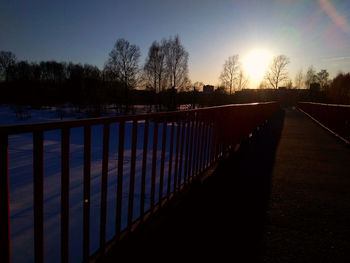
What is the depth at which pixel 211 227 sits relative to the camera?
2.71 m

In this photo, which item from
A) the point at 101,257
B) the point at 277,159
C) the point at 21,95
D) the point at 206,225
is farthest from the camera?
the point at 21,95

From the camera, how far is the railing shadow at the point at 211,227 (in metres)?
2.22

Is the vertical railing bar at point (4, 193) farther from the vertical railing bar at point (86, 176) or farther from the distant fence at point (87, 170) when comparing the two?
the vertical railing bar at point (86, 176)

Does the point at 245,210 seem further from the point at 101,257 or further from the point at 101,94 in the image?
the point at 101,94

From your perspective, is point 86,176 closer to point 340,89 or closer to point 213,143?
point 213,143

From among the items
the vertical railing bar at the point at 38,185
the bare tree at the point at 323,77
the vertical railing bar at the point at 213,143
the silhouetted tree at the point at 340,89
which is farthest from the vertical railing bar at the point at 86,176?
the bare tree at the point at 323,77

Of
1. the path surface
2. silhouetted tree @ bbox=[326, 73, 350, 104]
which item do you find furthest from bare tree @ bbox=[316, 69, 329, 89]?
the path surface

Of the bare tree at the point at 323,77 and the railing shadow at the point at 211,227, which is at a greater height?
the bare tree at the point at 323,77

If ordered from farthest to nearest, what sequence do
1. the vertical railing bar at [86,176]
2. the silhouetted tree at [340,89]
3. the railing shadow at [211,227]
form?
the silhouetted tree at [340,89], the railing shadow at [211,227], the vertical railing bar at [86,176]

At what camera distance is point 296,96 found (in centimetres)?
7269

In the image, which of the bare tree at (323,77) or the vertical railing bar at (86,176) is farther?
the bare tree at (323,77)

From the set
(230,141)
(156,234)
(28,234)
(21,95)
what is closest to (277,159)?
(230,141)

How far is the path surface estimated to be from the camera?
88.6 inches

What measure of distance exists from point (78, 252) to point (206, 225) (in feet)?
6.60
